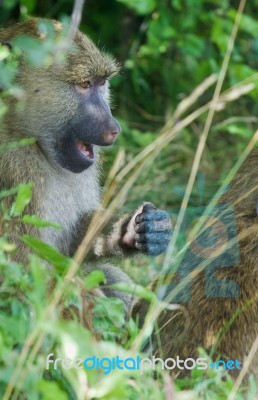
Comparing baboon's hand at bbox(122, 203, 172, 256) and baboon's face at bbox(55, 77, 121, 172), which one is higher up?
baboon's face at bbox(55, 77, 121, 172)

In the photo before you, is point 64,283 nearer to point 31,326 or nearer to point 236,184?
point 31,326

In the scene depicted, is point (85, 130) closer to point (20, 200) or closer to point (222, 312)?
point (222, 312)

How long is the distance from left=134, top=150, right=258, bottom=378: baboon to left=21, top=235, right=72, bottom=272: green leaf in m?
0.95

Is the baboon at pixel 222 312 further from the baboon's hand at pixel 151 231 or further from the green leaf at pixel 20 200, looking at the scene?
the green leaf at pixel 20 200

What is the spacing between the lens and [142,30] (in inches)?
333

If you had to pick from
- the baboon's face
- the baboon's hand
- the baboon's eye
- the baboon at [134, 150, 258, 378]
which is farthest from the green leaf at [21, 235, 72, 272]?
the baboon's eye

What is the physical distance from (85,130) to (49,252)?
1.70 m

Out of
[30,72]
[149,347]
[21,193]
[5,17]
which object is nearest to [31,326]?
[21,193]

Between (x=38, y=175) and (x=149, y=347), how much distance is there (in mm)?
1126

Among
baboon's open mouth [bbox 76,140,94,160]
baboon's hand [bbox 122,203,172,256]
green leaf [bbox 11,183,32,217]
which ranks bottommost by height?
baboon's hand [bbox 122,203,172,256]

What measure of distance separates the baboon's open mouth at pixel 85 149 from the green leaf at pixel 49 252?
1.66m

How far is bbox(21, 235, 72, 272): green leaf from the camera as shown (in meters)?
3.20

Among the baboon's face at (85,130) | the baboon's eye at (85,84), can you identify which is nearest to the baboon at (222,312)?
the baboon's face at (85,130)

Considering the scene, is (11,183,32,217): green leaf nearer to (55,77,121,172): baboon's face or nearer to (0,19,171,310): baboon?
(0,19,171,310): baboon
